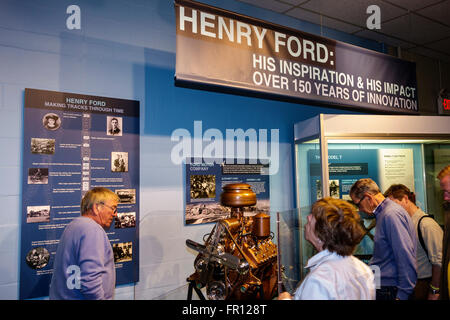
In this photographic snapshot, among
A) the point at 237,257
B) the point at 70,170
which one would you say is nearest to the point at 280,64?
the point at 237,257

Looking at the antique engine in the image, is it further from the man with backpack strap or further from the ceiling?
the ceiling

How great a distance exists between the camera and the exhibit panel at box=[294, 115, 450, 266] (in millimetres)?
3473

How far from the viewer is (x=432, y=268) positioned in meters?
2.70

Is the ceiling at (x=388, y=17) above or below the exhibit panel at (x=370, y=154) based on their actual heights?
above

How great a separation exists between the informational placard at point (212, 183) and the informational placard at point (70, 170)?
0.53 meters

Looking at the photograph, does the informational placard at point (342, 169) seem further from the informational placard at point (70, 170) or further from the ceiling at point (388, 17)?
the informational placard at point (70, 170)

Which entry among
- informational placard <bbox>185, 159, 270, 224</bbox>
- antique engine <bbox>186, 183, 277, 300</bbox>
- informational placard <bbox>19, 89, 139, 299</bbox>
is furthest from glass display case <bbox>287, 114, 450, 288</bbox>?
informational placard <bbox>19, 89, 139, 299</bbox>

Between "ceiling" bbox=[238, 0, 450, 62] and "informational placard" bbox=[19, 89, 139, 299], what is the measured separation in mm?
2109

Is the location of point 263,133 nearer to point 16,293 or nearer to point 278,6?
point 278,6

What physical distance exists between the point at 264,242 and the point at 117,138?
1.58m

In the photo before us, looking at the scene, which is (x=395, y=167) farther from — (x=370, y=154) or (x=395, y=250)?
(x=395, y=250)

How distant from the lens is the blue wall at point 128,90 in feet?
8.04

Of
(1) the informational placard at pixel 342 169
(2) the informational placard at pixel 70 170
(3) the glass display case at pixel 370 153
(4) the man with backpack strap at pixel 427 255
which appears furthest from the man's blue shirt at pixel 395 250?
(2) the informational placard at pixel 70 170

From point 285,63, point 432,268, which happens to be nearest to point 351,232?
point 285,63
